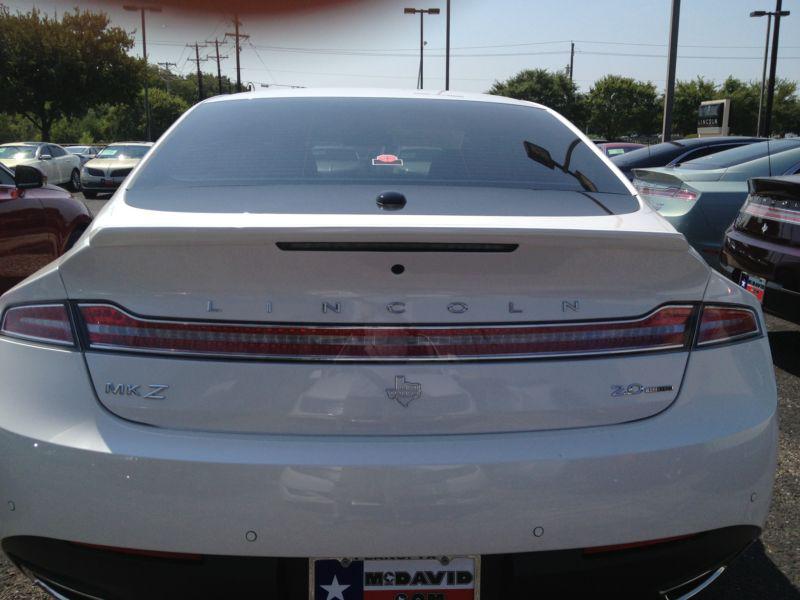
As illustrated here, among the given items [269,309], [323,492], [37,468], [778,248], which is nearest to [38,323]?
[37,468]

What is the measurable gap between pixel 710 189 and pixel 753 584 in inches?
198

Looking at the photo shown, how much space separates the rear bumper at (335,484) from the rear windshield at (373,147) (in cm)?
86

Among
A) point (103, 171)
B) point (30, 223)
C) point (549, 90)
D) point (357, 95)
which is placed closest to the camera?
point (357, 95)

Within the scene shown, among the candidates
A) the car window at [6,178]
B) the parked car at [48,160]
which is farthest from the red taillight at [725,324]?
the parked car at [48,160]

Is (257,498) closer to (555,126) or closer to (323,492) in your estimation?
(323,492)

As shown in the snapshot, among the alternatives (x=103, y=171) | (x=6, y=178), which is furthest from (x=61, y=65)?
(x=6, y=178)

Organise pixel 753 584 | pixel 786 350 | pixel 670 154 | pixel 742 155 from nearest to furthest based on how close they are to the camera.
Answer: pixel 753 584, pixel 786 350, pixel 742 155, pixel 670 154

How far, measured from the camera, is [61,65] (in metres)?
37.7

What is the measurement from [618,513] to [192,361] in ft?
3.39

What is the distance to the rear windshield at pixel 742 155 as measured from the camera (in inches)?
295

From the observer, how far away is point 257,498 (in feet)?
5.55

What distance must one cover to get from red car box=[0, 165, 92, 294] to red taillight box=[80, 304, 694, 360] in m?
4.15

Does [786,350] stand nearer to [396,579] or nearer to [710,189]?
[710,189]

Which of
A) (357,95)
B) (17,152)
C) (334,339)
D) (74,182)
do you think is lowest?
(74,182)
